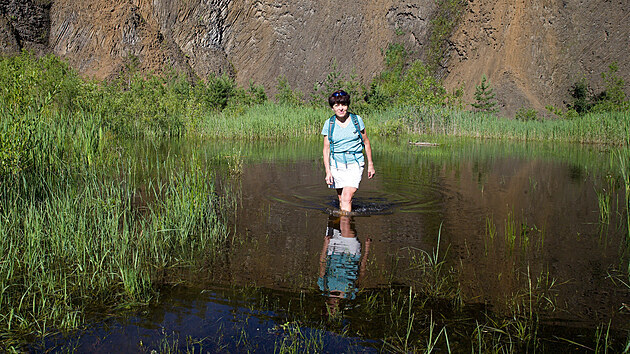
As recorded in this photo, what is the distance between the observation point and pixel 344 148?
7.61m

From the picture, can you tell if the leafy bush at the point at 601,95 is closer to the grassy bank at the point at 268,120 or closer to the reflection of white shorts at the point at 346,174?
the grassy bank at the point at 268,120

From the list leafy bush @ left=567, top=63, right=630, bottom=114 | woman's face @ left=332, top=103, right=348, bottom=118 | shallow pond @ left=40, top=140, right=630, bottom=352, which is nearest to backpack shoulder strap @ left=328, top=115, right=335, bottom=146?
woman's face @ left=332, top=103, right=348, bottom=118

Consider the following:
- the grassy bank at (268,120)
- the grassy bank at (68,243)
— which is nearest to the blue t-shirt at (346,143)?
the grassy bank at (68,243)

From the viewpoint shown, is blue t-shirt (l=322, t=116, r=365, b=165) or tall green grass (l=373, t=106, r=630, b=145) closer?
blue t-shirt (l=322, t=116, r=365, b=165)

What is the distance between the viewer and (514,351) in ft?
12.6

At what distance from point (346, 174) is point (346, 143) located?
0.45 meters

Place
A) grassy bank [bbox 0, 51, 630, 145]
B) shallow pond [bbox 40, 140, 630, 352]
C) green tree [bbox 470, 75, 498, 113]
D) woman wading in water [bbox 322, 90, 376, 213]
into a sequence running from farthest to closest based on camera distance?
green tree [bbox 470, 75, 498, 113] → grassy bank [bbox 0, 51, 630, 145] → woman wading in water [bbox 322, 90, 376, 213] → shallow pond [bbox 40, 140, 630, 352]

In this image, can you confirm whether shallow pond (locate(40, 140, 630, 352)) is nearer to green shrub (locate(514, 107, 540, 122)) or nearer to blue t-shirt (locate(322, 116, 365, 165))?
blue t-shirt (locate(322, 116, 365, 165))

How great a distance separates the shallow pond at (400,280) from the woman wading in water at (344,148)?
0.59 meters

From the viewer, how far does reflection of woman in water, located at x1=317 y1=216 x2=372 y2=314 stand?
15.8ft

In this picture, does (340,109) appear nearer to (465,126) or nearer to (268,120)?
(268,120)

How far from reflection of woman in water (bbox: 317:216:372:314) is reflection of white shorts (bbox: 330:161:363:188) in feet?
1.97

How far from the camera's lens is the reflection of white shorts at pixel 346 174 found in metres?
7.70

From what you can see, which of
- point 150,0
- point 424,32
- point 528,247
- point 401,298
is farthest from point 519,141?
point 150,0
